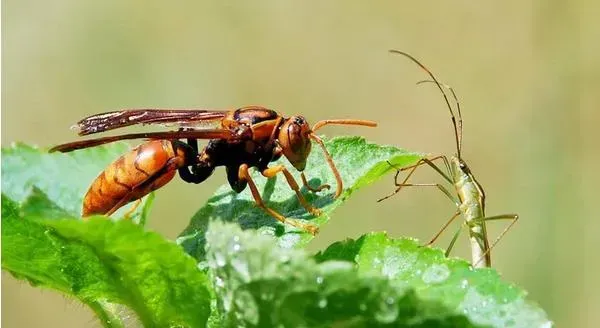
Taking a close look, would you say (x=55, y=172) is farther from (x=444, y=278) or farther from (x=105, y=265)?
(x=444, y=278)

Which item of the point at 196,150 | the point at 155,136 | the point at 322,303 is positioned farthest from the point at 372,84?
the point at 322,303

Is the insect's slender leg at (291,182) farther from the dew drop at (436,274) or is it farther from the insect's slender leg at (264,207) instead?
the dew drop at (436,274)

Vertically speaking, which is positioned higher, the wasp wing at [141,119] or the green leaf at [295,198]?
the wasp wing at [141,119]

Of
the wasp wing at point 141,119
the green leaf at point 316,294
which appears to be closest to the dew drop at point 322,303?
the green leaf at point 316,294

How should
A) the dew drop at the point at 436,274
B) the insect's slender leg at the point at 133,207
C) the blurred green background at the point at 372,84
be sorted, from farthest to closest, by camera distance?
1. the blurred green background at the point at 372,84
2. the insect's slender leg at the point at 133,207
3. the dew drop at the point at 436,274

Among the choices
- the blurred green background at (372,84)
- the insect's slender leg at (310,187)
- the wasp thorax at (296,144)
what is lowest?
the blurred green background at (372,84)

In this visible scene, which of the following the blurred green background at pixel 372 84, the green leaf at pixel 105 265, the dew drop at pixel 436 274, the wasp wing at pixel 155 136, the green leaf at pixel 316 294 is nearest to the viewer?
the green leaf at pixel 316 294

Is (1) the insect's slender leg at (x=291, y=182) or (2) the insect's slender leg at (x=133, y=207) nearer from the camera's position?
(1) the insect's slender leg at (x=291, y=182)
